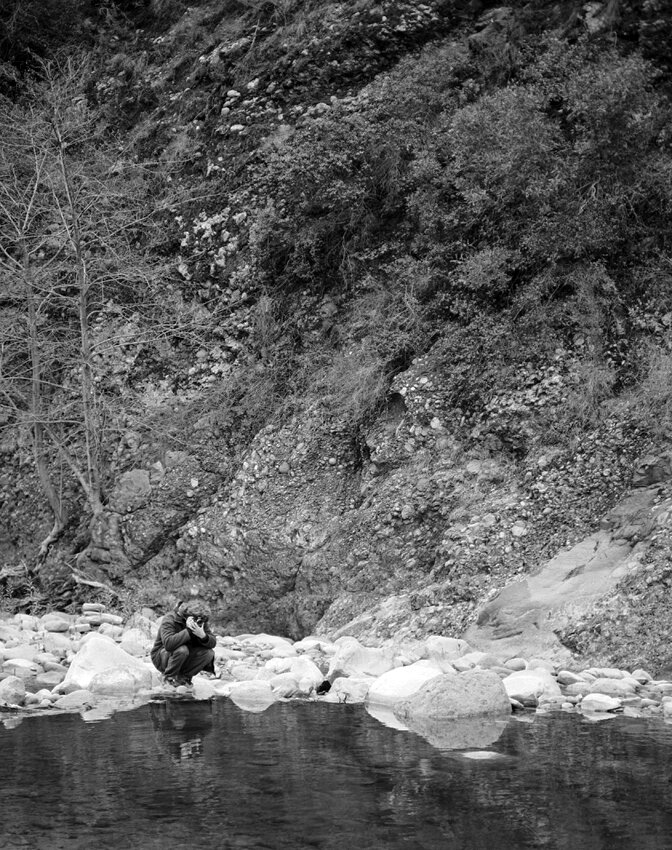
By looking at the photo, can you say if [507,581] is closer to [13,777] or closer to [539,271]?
[539,271]

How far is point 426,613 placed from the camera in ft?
30.3

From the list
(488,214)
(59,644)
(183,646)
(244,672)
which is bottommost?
(59,644)

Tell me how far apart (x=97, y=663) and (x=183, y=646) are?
873mm

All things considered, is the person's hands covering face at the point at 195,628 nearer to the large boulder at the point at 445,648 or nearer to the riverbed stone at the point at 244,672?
the riverbed stone at the point at 244,672

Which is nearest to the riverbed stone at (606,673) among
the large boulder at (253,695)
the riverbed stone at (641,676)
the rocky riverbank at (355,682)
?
the rocky riverbank at (355,682)

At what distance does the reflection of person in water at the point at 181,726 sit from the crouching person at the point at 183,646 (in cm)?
46

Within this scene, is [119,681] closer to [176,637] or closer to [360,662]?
[176,637]

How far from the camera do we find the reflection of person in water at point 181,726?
19.0 ft

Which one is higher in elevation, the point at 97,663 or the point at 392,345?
the point at 392,345

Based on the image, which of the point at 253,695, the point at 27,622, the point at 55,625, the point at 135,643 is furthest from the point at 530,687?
the point at 27,622

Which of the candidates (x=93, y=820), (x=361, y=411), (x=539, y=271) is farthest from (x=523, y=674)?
(x=539, y=271)

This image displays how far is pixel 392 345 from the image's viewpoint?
11.9 meters

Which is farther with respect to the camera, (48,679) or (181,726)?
(48,679)

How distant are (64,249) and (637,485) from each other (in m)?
11.3
